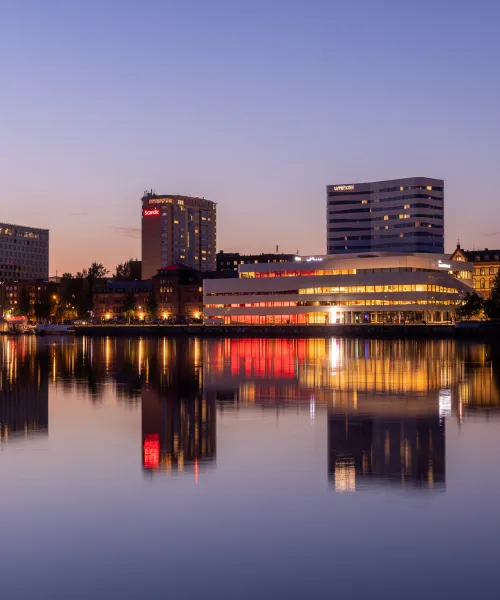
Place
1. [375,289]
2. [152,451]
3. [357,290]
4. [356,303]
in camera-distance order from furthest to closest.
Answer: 1. [357,290]
2. [356,303]
3. [375,289]
4. [152,451]

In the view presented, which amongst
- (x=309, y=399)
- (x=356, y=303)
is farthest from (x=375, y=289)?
(x=309, y=399)

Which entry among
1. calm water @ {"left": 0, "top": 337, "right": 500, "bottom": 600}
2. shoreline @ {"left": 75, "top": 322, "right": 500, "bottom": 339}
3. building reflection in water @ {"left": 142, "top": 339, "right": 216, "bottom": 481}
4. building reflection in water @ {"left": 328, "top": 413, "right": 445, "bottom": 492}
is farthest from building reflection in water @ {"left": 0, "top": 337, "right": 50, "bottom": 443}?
shoreline @ {"left": 75, "top": 322, "right": 500, "bottom": 339}

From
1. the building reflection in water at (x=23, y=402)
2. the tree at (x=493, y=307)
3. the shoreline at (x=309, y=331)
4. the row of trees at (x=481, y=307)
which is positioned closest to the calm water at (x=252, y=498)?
the building reflection in water at (x=23, y=402)

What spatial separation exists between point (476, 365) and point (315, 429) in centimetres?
4204

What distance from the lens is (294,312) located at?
191875 millimetres

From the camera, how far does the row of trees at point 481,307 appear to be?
6422 inches

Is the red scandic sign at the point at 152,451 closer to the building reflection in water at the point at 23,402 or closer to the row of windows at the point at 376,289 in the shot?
the building reflection in water at the point at 23,402

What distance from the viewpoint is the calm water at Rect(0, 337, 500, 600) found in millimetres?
14359

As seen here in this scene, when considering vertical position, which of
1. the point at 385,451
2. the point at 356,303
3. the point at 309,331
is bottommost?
the point at 309,331

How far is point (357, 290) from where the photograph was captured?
7313 inches

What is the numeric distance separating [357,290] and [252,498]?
167621 mm

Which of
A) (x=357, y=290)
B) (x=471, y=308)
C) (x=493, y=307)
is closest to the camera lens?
→ (x=493, y=307)

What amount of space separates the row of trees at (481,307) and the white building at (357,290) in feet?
26.3

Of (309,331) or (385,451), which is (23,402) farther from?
(309,331)
